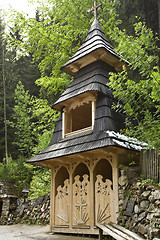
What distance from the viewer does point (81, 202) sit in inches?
338

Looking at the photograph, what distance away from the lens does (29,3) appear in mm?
16109

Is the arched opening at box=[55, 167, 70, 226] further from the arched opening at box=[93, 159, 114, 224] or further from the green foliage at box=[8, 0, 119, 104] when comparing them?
the green foliage at box=[8, 0, 119, 104]

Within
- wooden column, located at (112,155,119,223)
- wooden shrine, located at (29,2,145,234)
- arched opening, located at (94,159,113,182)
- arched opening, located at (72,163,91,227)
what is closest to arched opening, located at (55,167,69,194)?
wooden shrine, located at (29,2,145,234)

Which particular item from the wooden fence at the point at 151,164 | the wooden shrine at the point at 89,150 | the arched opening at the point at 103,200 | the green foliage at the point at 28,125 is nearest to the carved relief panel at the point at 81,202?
the wooden shrine at the point at 89,150

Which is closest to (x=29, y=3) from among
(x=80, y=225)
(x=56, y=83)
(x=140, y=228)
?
(x=56, y=83)

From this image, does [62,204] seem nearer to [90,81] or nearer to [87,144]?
[87,144]

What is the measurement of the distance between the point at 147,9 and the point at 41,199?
11.3 meters

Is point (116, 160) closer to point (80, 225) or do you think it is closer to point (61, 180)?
point (80, 225)

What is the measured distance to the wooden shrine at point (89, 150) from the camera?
7.84m

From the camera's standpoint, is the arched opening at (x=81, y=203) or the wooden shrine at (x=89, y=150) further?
the arched opening at (x=81, y=203)

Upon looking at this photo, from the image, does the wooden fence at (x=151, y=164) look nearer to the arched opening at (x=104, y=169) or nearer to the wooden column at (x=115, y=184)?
the wooden column at (x=115, y=184)

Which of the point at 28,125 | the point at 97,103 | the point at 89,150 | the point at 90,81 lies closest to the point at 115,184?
the point at 89,150

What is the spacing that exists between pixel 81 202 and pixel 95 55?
5716mm

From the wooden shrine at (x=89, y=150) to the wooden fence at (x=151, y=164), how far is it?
0.61m
